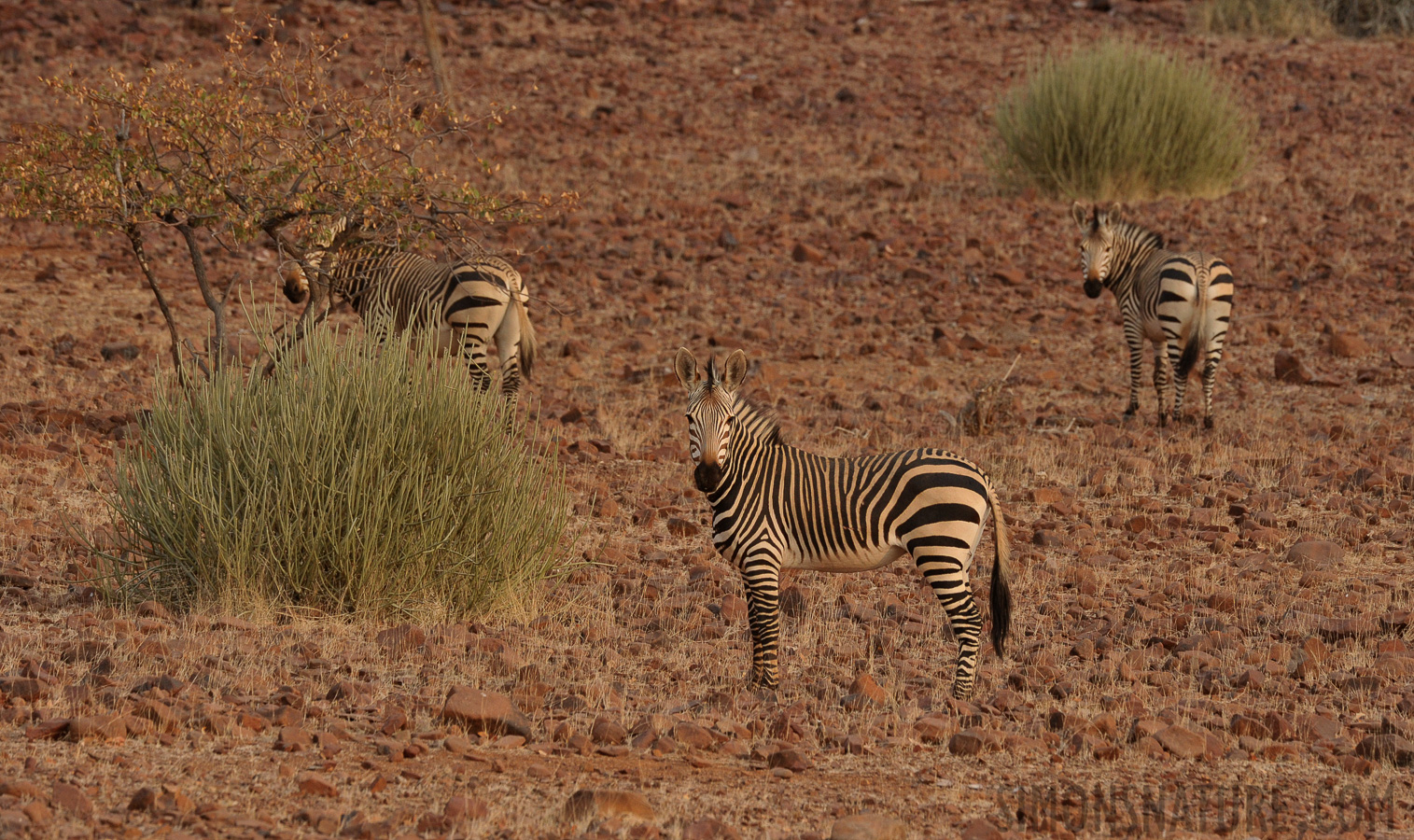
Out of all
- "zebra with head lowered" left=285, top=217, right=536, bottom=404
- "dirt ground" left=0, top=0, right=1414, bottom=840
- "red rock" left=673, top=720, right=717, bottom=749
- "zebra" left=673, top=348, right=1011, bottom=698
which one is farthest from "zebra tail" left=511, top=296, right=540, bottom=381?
"red rock" left=673, top=720, right=717, bottom=749

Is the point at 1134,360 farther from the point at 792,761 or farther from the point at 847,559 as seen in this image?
the point at 792,761

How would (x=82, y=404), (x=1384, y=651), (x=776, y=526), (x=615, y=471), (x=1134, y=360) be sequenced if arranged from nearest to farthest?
(x=776, y=526) < (x=1384, y=651) < (x=615, y=471) < (x=82, y=404) < (x=1134, y=360)

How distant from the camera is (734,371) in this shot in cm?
670

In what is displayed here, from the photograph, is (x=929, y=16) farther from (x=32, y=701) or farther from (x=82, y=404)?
(x=32, y=701)

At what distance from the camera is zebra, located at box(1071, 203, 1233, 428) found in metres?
12.8

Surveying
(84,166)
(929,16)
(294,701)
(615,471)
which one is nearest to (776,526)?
(294,701)

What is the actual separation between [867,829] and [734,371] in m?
2.27

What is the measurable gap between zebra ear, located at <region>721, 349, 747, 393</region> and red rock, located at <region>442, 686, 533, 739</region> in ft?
5.40

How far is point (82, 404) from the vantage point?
1234 cm

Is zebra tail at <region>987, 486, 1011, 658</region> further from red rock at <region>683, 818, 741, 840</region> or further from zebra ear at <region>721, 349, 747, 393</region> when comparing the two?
red rock at <region>683, 818, 741, 840</region>

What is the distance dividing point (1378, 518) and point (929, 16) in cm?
2132

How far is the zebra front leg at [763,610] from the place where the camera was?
270 inches

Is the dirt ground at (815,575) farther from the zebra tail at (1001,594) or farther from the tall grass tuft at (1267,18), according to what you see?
the tall grass tuft at (1267,18)

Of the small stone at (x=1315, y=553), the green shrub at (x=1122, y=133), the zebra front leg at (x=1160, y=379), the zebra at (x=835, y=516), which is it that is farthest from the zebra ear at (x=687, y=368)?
the green shrub at (x=1122, y=133)
